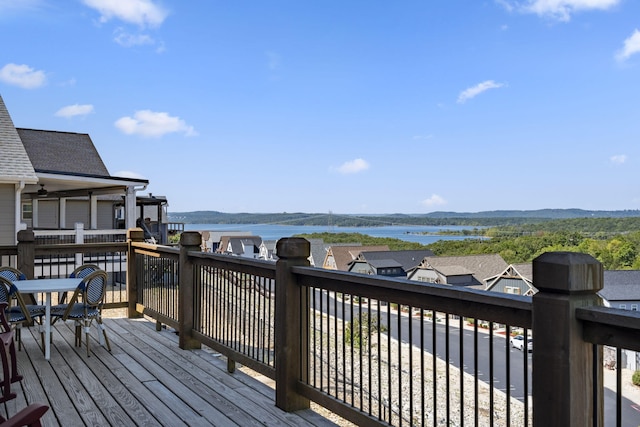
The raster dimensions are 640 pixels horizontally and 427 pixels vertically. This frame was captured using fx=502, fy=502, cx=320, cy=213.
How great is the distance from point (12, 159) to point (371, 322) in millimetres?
11642

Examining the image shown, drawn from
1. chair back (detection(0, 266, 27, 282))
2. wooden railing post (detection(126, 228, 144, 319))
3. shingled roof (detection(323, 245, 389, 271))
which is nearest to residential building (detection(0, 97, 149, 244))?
wooden railing post (detection(126, 228, 144, 319))

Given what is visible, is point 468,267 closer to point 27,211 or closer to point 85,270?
point 27,211

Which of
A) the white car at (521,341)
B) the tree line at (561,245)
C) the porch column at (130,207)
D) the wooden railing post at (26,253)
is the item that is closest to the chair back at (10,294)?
the wooden railing post at (26,253)

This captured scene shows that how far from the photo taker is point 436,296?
2.38m

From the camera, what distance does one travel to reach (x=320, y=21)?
141ft

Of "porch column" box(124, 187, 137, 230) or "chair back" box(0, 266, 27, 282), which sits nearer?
"chair back" box(0, 266, 27, 282)

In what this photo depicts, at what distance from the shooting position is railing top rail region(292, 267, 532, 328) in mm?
1999

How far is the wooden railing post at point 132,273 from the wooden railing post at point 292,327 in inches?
A: 173

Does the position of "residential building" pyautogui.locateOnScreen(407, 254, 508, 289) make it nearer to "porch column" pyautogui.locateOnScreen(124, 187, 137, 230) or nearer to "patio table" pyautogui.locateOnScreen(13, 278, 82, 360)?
"porch column" pyautogui.locateOnScreen(124, 187, 137, 230)

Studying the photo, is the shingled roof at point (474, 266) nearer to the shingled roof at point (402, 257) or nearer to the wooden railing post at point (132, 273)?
the shingled roof at point (402, 257)

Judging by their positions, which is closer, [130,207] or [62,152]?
[130,207]

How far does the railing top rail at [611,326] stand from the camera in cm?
157

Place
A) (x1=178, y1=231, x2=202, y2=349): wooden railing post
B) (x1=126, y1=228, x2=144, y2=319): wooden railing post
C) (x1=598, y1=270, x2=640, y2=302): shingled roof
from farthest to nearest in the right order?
(x1=598, y1=270, x2=640, y2=302): shingled roof → (x1=126, y1=228, x2=144, y2=319): wooden railing post → (x1=178, y1=231, x2=202, y2=349): wooden railing post

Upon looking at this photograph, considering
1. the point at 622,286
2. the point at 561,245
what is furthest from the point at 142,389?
the point at 561,245
